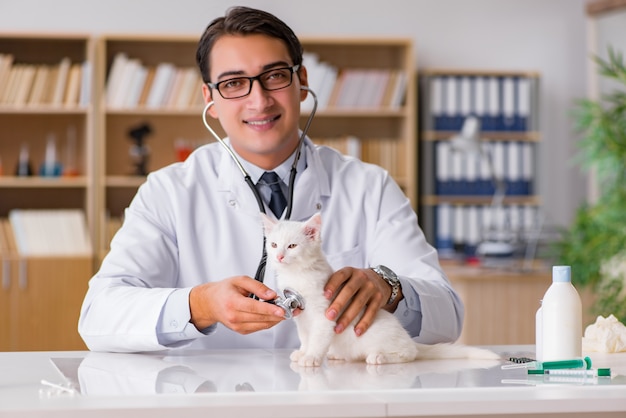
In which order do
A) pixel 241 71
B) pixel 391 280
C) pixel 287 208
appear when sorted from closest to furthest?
pixel 391 280, pixel 287 208, pixel 241 71

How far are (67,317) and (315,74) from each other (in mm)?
1803

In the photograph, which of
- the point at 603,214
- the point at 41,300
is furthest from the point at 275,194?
the point at 603,214

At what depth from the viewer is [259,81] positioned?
1786 mm

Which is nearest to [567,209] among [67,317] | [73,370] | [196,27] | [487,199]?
[487,199]

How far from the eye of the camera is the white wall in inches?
198

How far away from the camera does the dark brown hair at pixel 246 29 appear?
1.80 m

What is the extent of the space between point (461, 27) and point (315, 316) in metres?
4.20

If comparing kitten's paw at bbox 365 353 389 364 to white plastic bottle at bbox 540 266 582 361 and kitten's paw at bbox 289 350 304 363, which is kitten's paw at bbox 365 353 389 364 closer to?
kitten's paw at bbox 289 350 304 363

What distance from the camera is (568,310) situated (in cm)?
135

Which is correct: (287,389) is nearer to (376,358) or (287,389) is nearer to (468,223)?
(376,358)

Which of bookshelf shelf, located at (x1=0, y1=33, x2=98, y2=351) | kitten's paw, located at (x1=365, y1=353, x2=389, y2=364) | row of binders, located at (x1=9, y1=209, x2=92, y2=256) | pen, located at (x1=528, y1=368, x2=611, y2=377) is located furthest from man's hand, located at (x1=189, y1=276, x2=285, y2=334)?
row of binders, located at (x1=9, y1=209, x2=92, y2=256)

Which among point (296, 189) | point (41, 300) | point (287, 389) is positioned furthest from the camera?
point (41, 300)

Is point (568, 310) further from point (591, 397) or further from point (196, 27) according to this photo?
point (196, 27)

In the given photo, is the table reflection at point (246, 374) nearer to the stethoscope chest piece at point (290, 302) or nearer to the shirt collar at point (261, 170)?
the stethoscope chest piece at point (290, 302)
